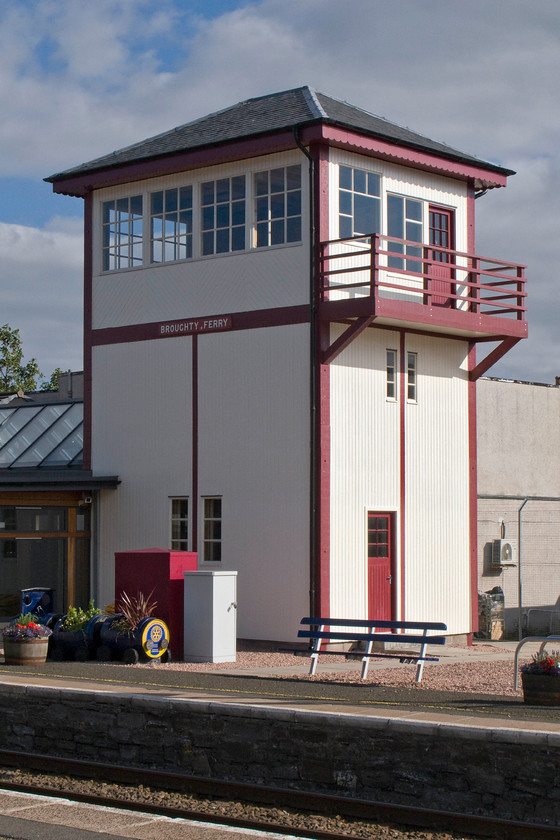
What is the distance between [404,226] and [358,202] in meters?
1.22

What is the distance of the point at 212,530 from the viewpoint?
2250 centimetres

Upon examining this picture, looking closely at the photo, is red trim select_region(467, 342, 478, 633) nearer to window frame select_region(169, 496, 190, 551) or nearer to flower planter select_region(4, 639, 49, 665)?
window frame select_region(169, 496, 190, 551)

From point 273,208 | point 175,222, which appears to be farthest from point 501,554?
point 175,222

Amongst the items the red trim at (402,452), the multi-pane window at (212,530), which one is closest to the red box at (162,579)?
the multi-pane window at (212,530)

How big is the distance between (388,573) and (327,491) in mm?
2155

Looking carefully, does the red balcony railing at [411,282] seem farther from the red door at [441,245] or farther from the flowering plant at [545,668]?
the flowering plant at [545,668]

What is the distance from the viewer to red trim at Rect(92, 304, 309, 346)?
2145 cm

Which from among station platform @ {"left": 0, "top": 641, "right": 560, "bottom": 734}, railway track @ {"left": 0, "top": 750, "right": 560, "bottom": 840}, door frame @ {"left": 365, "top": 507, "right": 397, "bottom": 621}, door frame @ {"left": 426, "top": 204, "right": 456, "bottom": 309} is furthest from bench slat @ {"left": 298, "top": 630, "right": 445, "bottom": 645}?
door frame @ {"left": 426, "top": 204, "right": 456, "bottom": 309}

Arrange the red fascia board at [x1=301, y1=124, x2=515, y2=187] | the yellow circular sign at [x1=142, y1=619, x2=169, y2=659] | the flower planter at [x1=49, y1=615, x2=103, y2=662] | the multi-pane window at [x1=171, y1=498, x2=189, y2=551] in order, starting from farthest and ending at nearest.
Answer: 1. the multi-pane window at [x1=171, y1=498, x2=189, y2=551]
2. the red fascia board at [x1=301, y1=124, x2=515, y2=187]
3. the flower planter at [x1=49, y1=615, x2=103, y2=662]
4. the yellow circular sign at [x1=142, y1=619, x2=169, y2=659]

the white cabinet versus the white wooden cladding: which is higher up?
the white wooden cladding

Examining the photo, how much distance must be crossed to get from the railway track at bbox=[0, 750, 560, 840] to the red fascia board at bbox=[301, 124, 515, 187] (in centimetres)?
1207

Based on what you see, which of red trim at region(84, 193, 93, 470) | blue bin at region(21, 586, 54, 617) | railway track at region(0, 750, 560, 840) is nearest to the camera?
railway track at region(0, 750, 560, 840)

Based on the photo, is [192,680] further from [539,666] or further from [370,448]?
[370,448]

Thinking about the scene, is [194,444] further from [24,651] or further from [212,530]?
[24,651]
